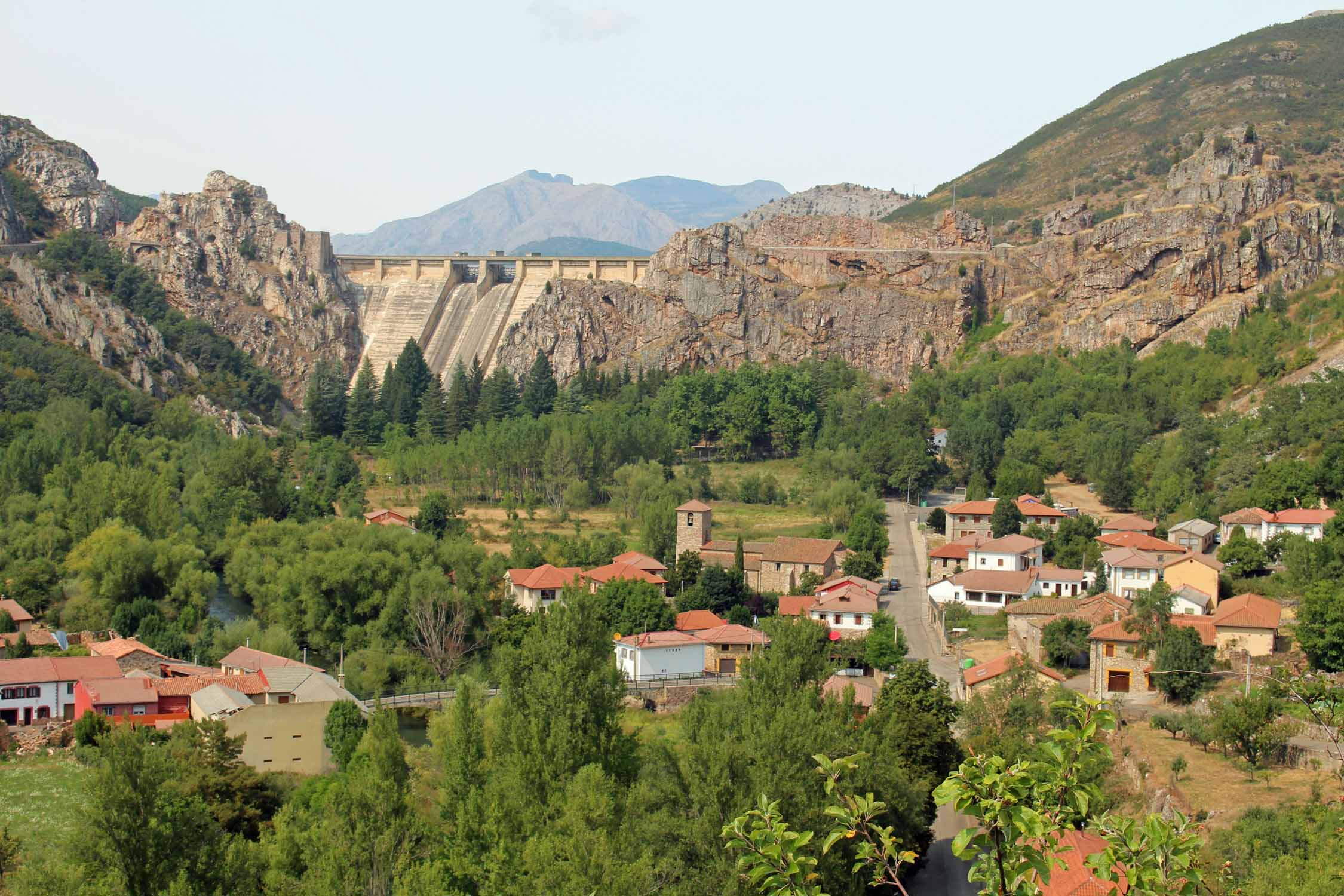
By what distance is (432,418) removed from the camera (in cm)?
7244

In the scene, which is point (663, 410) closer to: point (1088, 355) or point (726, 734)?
point (1088, 355)

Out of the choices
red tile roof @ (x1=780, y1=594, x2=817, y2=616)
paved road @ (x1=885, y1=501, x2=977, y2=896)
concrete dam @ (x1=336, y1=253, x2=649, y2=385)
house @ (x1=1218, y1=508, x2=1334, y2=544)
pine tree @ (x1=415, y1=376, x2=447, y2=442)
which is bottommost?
paved road @ (x1=885, y1=501, x2=977, y2=896)

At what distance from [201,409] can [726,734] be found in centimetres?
6004

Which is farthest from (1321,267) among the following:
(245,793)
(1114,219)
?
(245,793)

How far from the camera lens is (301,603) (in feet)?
134

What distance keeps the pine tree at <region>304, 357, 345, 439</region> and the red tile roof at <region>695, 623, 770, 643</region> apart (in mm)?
38269

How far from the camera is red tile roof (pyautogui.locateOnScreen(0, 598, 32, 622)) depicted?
3897 cm

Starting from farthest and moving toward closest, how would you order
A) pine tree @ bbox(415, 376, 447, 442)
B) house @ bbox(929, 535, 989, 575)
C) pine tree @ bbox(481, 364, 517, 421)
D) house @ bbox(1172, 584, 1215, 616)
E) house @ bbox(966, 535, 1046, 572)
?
1. pine tree @ bbox(481, 364, 517, 421)
2. pine tree @ bbox(415, 376, 447, 442)
3. house @ bbox(929, 535, 989, 575)
4. house @ bbox(966, 535, 1046, 572)
5. house @ bbox(1172, 584, 1215, 616)

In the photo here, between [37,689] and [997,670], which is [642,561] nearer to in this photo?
[997,670]

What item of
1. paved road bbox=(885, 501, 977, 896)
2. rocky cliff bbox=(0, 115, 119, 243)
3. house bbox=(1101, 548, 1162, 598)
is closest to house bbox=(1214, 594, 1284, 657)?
paved road bbox=(885, 501, 977, 896)

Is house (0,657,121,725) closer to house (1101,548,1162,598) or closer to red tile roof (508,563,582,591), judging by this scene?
red tile roof (508,563,582,591)

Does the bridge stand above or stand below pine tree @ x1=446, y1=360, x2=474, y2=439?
below

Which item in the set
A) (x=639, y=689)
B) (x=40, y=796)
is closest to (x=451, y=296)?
(x=639, y=689)

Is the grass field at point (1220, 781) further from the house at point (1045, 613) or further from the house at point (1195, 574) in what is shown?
the house at point (1195, 574)
